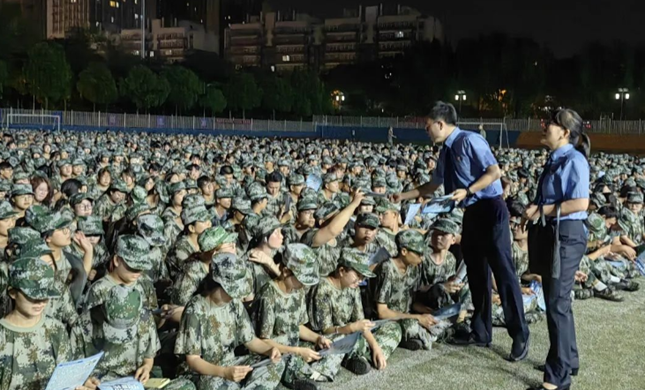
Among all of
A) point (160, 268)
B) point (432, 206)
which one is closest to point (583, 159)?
point (432, 206)

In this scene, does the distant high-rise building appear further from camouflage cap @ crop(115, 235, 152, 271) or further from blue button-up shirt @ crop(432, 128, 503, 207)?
camouflage cap @ crop(115, 235, 152, 271)

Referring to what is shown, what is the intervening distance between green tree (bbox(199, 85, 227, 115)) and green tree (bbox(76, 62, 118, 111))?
9.35 meters

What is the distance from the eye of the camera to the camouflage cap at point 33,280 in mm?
3645

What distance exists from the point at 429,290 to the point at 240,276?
7.87 feet

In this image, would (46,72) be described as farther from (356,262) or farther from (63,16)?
(63,16)

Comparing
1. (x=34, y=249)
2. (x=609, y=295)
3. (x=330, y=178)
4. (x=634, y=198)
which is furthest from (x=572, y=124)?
(x=330, y=178)

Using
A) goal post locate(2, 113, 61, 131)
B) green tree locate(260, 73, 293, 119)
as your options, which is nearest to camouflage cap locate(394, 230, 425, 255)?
goal post locate(2, 113, 61, 131)

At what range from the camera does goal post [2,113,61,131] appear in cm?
3869

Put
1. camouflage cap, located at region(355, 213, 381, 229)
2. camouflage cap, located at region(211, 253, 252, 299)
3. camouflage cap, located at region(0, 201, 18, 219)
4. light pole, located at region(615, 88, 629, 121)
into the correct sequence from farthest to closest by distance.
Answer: light pole, located at region(615, 88, 629, 121), camouflage cap, located at region(355, 213, 381, 229), camouflage cap, located at region(0, 201, 18, 219), camouflage cap, located at region(211, 253, 252, 299)

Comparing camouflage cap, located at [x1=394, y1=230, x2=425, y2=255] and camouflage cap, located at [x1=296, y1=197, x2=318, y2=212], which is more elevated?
camouflage cap, located at [x1=296, y1=197, x2=318, y2=212]

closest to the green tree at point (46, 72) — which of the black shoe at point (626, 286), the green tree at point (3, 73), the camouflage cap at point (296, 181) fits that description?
the green tree at point (3, 73)

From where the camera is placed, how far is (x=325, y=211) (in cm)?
773

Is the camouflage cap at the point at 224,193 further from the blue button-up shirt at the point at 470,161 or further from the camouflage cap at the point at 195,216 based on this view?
the blue button-up shirt at the point at 470,161

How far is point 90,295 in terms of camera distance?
430 centimetres
